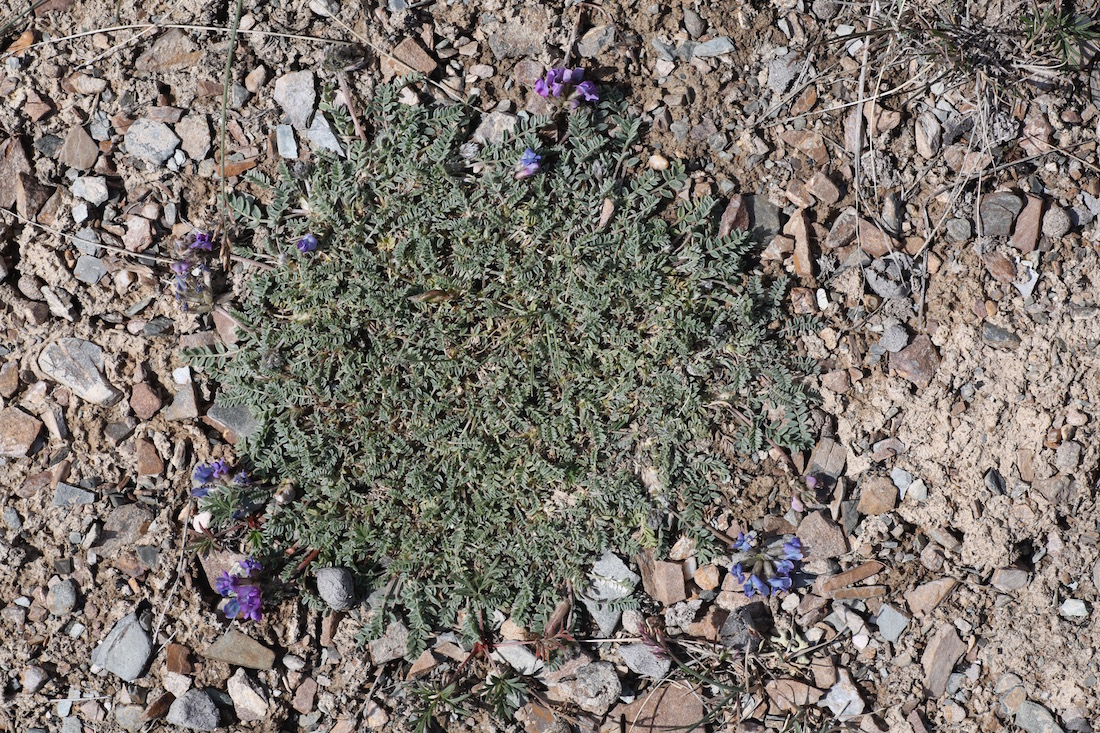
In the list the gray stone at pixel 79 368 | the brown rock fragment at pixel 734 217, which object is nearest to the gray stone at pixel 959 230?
A: the brown rock fragment at pixel 734 217

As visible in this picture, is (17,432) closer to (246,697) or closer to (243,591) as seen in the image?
(243,591)

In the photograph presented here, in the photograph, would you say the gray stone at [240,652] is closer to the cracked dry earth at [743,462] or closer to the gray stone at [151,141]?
the cracked dry earth at [743,462]

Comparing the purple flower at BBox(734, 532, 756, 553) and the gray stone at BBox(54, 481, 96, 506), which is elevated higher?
the gray stone at BBox(54, 481, 96, 506)

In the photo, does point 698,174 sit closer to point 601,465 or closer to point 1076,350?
point 601,465

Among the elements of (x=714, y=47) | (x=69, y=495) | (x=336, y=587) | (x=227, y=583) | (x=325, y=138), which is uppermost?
(x=714, y=47)

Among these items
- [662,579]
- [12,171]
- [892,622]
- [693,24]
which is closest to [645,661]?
[662,579]

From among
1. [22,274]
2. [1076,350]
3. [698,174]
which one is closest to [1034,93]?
[1076,350]

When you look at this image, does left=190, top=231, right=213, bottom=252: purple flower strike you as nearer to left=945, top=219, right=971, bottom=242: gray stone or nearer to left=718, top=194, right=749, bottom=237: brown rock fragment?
left=718, top=194, right=749, bottom=237: brown rock fragment

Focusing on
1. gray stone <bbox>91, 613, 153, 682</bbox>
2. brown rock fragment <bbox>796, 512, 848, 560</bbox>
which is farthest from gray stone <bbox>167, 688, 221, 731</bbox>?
brown rock fragment <bbox>796, 512, 848, 560</bbox>
